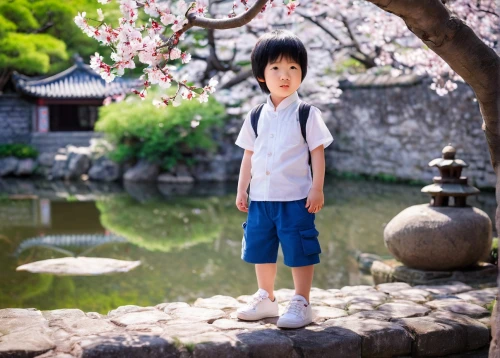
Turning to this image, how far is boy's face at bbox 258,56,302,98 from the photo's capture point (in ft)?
11.0

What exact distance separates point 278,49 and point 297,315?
4.49 ft

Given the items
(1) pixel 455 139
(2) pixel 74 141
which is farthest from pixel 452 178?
(2) pixel 74 141

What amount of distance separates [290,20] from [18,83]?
38.3 feet

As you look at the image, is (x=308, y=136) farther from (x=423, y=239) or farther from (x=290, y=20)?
(x=290, y=20)

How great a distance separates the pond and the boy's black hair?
2.76m

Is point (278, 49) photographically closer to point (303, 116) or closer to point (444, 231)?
point (303, 116)

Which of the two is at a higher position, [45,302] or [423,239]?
[423,239]

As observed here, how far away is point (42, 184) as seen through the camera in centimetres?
1602

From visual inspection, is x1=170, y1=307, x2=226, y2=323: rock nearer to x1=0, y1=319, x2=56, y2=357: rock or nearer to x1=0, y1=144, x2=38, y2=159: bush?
x1=0, y1=319, x2=56, y2=357: rock

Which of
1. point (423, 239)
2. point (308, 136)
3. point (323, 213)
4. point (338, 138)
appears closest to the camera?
point (308, 136)

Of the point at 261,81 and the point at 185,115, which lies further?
the point at 185,115

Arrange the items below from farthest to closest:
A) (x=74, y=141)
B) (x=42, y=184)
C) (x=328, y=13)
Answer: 1. (x=74, y=141)
2. (x=42, y=184)
3. (x=328, y=13)

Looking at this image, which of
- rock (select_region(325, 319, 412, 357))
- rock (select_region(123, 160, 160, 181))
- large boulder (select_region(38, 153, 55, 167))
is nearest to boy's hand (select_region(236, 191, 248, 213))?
rock (select_region(325, 319, 412, 357))

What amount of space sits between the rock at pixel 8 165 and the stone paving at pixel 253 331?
52.4 ft
